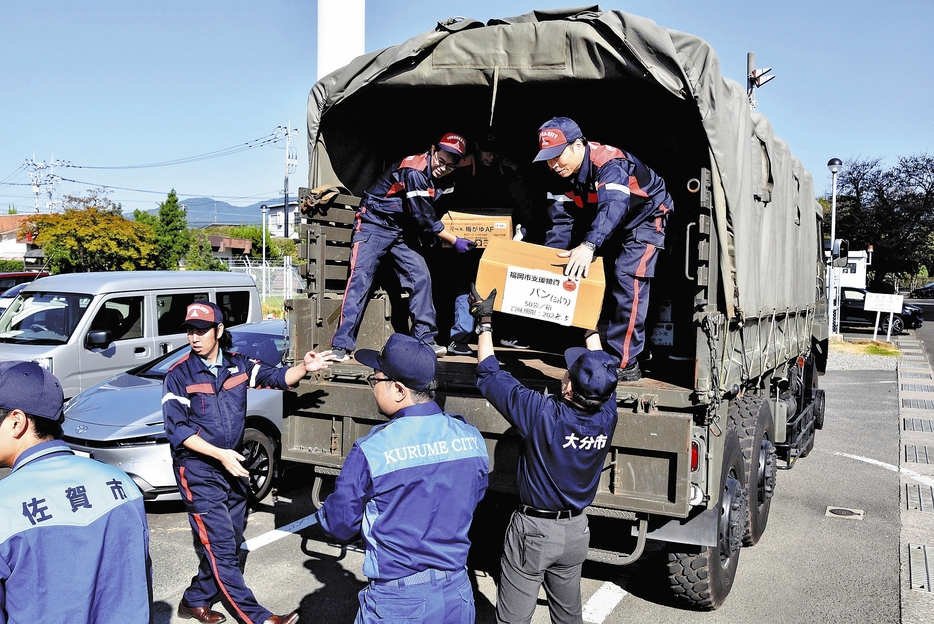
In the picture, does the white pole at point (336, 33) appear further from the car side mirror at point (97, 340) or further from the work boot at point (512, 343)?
the work boot at point (512, 343)

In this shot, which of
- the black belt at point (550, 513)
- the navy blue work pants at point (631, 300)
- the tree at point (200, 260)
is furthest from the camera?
the tree at point (200, 260)

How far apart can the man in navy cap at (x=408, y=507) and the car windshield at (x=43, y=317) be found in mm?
7968

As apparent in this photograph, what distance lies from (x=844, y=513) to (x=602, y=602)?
3438mm

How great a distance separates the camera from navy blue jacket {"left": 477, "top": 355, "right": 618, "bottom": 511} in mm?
3613

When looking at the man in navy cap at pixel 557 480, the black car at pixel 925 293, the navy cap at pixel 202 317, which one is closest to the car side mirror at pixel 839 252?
the man in navy cap at pixel 557 480

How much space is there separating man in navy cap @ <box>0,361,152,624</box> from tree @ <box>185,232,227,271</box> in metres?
31.3

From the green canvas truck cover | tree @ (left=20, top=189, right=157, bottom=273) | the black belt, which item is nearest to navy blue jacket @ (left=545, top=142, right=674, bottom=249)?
the green canvas truck cover

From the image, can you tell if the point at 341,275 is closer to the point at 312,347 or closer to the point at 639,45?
the point at 312,347

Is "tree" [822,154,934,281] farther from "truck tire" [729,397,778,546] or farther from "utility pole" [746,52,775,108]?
"truck tire" [729,397,778,546]

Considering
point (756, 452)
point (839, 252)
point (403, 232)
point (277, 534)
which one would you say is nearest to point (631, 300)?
point (756, 452)

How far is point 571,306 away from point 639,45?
60.5 inches

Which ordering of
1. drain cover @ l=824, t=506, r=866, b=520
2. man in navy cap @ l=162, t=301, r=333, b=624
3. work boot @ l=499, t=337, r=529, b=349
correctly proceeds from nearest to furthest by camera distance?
man in navy cap @ l=162, t=301, r=333, b=624
work boot @ l=499, t=337, r=529, b=349
drain cover @ l=824, t=506, r=866, b=520

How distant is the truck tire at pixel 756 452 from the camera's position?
5.38 m

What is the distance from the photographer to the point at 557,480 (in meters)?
3.62
